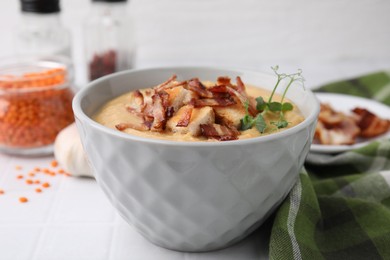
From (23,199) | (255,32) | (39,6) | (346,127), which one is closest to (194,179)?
(23,199)

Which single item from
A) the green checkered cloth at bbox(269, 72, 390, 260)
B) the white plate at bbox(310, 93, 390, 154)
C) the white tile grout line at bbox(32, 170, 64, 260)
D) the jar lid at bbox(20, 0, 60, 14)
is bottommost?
the white tile grout line at bbox(32, 170, 64, 260)

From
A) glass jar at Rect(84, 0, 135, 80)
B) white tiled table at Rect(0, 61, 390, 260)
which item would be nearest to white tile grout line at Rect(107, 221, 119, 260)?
white tiled table at Rect(0, 61, 390, 260)

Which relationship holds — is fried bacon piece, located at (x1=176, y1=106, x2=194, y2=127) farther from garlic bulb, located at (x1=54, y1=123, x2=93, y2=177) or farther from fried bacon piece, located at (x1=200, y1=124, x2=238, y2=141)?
garlic bulb, located at (x1=54, y1=123, x2=93, y2=177)

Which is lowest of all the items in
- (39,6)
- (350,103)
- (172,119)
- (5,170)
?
(5,170)

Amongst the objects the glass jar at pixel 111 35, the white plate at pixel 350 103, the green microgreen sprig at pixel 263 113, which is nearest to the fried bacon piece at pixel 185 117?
the green microgreen sprig at pixel 263 113

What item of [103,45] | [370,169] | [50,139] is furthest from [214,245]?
[103,45]

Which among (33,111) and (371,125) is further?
(371,125)

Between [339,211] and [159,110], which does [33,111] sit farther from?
[339,211]
